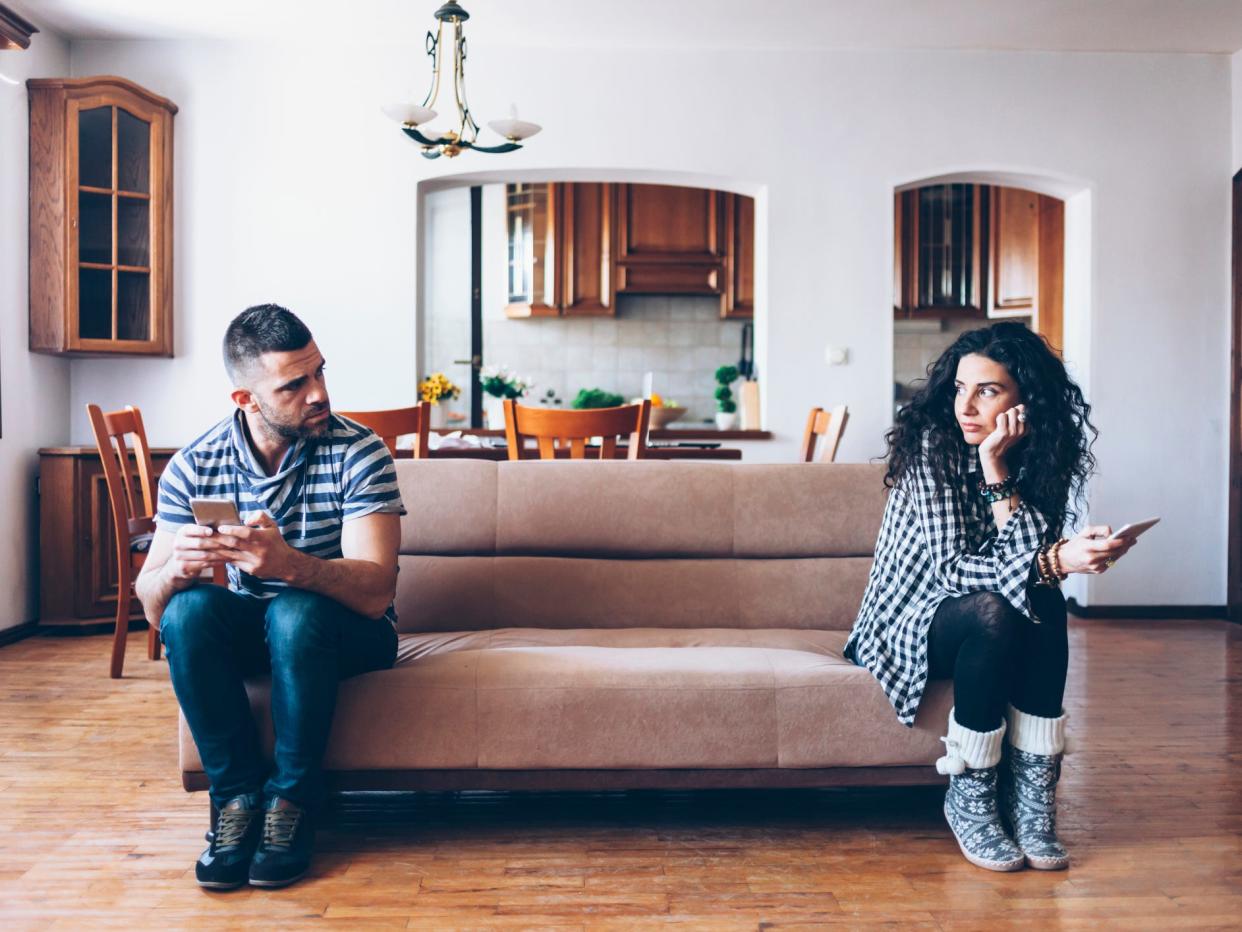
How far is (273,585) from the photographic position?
2047mm

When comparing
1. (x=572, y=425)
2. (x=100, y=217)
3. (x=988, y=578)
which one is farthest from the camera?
(x=100, y=217)

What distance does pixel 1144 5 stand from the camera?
14.4 ft

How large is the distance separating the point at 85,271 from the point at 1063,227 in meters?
4.62

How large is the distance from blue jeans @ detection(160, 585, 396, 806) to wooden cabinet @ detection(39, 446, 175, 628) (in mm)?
2809

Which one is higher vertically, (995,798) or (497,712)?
(497,712)

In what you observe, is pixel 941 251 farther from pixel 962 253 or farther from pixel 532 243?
pixel 532 243

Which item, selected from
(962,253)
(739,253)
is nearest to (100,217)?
(739,253)

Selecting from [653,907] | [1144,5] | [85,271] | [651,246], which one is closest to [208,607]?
[653,907]

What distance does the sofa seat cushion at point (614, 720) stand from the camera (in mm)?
2006

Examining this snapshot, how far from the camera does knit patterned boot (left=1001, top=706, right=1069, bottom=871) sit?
1979 millimetres

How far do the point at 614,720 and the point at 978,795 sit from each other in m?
0.69

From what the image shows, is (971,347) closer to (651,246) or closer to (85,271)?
(85,271)

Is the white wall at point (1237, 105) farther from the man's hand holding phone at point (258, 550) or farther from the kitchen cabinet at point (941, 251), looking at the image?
the man's hand holding phone at point (258, 550)

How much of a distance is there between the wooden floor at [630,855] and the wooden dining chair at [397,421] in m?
1.15
